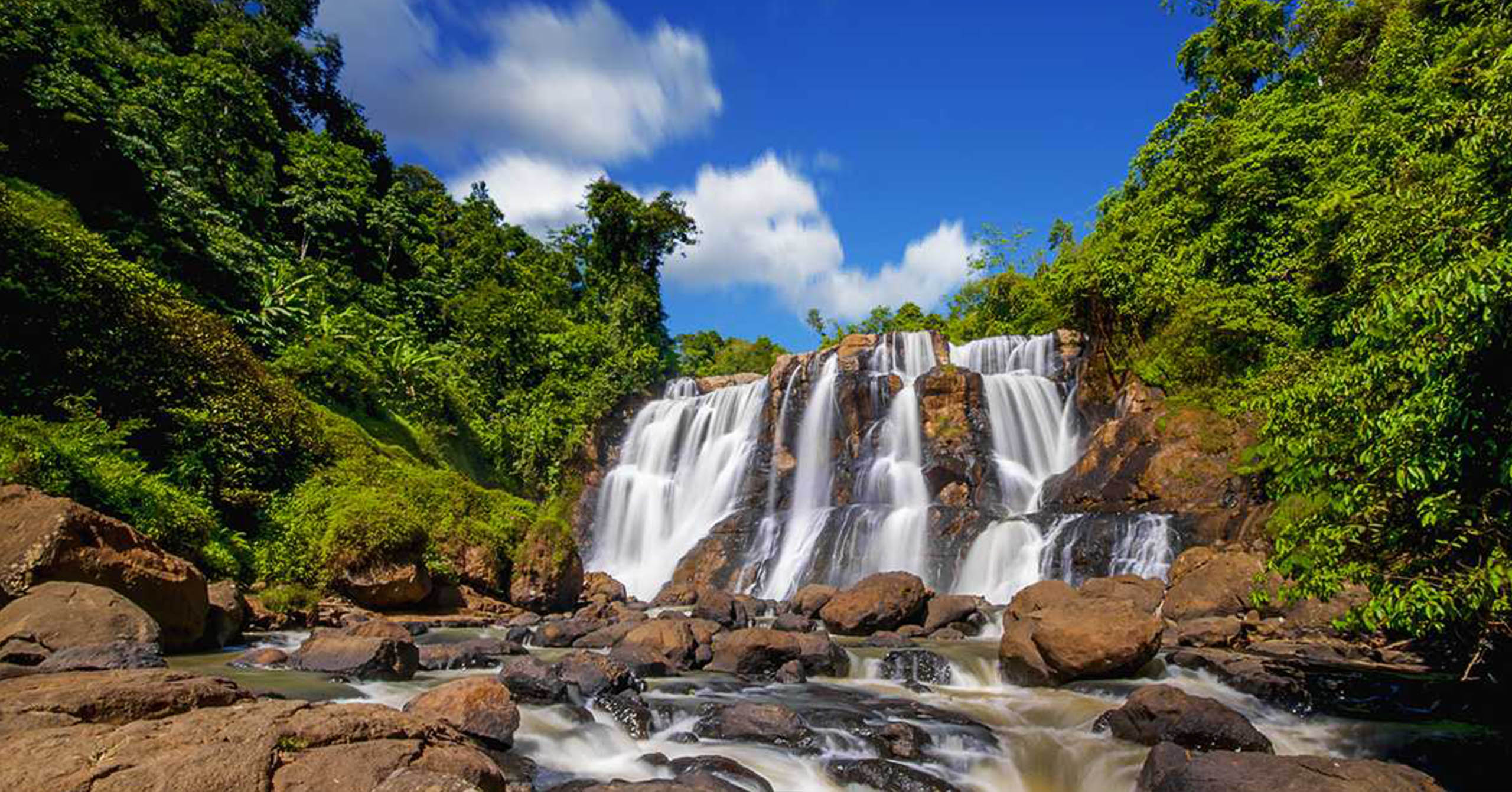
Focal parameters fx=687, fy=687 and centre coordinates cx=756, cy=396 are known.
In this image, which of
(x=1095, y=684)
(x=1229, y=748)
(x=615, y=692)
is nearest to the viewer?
(x=1229, y=748)

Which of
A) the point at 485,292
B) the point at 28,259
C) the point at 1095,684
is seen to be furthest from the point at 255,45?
the point at 1095,684

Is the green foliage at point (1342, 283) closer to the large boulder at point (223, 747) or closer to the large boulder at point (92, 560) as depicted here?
the large boulder at point (223, 747)

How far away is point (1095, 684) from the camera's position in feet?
32.5

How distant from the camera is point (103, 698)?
4.08 m

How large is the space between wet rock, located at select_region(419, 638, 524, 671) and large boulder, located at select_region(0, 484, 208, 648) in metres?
3.19

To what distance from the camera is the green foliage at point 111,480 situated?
10.0 m

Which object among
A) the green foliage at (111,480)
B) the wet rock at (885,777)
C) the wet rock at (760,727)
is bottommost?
the wet rock at (885,777)

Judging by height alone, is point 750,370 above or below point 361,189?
below

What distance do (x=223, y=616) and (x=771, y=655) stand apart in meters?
8.54

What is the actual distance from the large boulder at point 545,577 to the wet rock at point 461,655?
5679 millimetres

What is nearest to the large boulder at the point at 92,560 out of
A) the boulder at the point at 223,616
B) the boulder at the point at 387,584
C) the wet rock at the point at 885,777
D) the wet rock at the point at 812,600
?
the boulder at the point at 223,616

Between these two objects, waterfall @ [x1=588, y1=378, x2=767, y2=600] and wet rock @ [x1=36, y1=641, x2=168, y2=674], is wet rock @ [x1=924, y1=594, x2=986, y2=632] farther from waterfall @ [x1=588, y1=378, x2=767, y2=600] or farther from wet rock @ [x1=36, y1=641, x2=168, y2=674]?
waterfall @ [x1=588, y1=378, x2=767, y2=600]

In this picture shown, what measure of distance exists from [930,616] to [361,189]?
39236mm

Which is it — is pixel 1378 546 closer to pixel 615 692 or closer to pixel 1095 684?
pixel 1095 684
